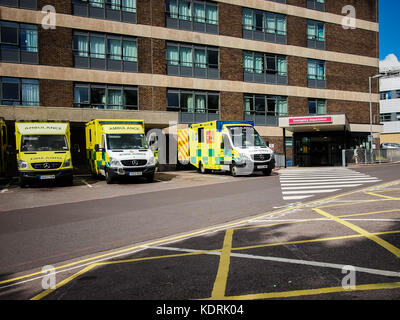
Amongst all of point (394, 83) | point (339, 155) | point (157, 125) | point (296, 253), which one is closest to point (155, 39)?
point (157, 125)

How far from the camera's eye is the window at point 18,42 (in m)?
21.9

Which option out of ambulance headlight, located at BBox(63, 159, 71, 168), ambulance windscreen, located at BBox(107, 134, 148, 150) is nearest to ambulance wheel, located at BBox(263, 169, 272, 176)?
ambulance windscreen, located at BBox(107, 134, 148, 150)

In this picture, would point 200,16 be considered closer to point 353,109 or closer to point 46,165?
point 353,109

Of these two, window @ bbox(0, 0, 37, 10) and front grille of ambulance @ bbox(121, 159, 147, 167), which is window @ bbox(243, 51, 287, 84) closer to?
window @ bbox(0, 0, 37, 10)

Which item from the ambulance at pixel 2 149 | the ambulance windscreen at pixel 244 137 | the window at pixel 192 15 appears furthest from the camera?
the window at pixel 192 15

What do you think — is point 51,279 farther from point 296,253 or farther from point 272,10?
point 272,10

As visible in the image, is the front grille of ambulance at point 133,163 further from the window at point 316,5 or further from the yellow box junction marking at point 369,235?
the window at point 316,5

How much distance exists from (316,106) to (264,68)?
6537 millimetres

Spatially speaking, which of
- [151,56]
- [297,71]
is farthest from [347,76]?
[151,56]

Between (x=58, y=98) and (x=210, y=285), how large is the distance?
22.2m

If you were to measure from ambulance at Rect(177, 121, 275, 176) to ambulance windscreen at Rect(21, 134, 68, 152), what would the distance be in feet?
25.7

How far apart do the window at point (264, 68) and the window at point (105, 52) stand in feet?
31.5

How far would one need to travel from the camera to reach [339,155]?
107ft
